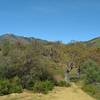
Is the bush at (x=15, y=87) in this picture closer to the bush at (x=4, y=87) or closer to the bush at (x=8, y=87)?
the bush at (x=8, y=87)

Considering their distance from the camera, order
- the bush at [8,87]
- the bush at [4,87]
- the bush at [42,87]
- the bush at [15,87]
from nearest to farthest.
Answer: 1. the bush at [4,87]
2. the bush at [8,87]
3. the bush at [15,87]
4. the bush at [42,87]

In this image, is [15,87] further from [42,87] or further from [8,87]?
[42,87]

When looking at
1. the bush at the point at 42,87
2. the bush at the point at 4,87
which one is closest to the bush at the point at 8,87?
the bush at the point at 4,87

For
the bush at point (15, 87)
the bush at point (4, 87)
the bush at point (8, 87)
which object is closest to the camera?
the bush at point (4, 87)

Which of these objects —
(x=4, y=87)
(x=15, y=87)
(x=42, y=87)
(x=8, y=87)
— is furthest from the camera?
(x=42, y=87)

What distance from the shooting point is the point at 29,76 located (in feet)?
139

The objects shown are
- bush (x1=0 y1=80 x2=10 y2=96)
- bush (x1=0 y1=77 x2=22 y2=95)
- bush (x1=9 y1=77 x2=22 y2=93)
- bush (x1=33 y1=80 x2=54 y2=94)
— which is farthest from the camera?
bush (x1=33 y1=80 x2=54 y2=94)

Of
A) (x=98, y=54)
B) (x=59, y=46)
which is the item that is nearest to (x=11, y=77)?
(x=59, y=46)

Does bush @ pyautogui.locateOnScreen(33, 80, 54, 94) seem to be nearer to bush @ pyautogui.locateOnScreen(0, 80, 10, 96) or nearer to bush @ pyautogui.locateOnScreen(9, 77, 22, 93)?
bush @ pyautogui.locateOnScreen(9, 77, 22, 93)

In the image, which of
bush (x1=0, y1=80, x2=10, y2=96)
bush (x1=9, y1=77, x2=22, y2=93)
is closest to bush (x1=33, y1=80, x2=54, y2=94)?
bush (x1=9, y1=77, x2=22, y2=93)

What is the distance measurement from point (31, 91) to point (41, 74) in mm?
5349

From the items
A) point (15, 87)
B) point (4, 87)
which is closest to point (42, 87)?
point (15, 87)

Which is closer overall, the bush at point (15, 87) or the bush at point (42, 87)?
the bush at point (15, 87)

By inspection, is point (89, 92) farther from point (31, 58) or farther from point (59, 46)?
point (59, 46)
